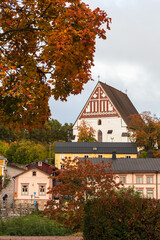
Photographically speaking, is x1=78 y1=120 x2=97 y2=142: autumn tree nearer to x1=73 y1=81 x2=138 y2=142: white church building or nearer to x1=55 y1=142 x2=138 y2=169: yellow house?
x1=73 y1=81 x2=138 y2=142: white church building

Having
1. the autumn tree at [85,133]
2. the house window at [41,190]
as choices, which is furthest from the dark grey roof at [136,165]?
the autumn tree at [85,133]

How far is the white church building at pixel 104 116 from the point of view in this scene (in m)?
80.0

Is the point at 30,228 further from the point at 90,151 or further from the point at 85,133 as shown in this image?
the point at 85,133

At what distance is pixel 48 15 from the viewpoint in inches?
411

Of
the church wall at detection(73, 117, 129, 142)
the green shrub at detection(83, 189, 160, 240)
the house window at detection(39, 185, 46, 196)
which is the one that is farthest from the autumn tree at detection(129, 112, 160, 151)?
the green shrub at detection(83, 189, 160, 240)

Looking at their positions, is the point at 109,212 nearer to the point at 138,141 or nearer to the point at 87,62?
the point at 87,62

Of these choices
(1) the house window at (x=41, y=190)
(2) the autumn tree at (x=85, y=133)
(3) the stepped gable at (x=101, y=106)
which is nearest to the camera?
(1) the house window at (x=41, y=190)

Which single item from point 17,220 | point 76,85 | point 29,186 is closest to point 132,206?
point 76,85

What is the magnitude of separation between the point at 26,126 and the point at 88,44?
2.85 metres

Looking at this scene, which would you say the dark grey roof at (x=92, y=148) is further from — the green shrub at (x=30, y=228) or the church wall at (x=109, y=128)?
the green shrub at (x=30, y=228)

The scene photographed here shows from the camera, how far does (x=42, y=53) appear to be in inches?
417

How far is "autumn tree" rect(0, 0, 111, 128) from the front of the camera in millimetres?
9406

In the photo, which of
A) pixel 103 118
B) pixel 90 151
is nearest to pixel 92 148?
pixel 90 151

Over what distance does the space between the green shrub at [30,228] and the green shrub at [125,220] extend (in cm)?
975
